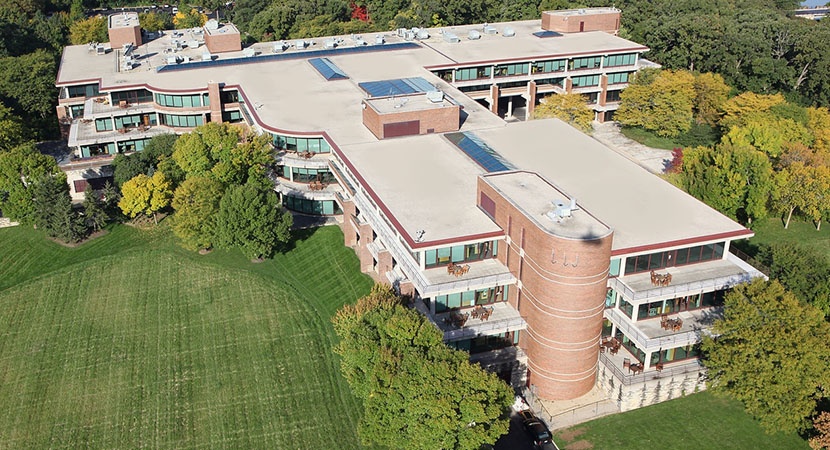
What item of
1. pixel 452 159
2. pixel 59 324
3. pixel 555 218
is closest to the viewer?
pixel 555 218

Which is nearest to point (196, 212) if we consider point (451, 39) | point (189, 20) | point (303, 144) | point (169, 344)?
point (303, 144)

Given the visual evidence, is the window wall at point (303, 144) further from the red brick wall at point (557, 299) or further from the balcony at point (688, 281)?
the balcony at point (688, 281)

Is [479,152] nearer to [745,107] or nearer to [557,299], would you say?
[557,299]

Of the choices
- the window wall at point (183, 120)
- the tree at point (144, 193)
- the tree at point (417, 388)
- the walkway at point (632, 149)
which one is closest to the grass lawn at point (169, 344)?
the tree at point (144, 193)

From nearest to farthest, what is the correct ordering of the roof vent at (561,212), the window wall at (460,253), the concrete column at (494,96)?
the roof vent at (561,212) → the window wall at (460,253) → the concrete column at (494,96)

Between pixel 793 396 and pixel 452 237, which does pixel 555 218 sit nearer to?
pixel 452 237

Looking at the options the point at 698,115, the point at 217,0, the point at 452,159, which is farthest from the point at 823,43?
the point at 217,0

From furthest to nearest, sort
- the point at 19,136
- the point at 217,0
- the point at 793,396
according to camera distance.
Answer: the point at 217,0 < the point at 19,136 < the point at 793,396
